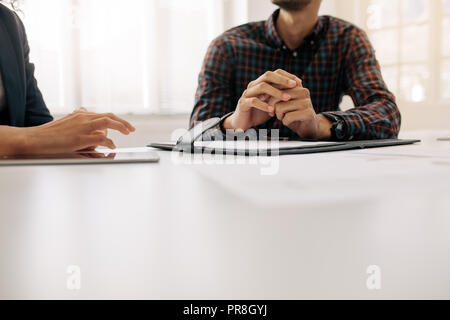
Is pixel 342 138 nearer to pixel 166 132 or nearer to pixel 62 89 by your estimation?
pixel 166 132

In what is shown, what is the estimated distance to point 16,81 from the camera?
3.99ft

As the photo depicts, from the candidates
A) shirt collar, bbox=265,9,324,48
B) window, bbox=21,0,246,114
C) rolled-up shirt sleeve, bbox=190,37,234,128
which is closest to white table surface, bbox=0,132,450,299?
rolled-up shirt sleeve, bbox=190,37,234,128

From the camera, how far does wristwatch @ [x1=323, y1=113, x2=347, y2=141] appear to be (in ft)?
3.49

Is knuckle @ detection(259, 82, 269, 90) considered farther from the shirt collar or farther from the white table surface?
the shirt collar

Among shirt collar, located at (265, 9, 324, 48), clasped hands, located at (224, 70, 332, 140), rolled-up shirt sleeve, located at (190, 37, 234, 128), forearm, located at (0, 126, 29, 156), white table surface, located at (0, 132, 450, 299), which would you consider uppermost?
shirt collar, located at (265, 9, 324, 48)

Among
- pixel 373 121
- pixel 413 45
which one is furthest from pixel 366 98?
pixel 413 45

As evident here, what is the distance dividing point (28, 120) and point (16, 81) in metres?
0.13

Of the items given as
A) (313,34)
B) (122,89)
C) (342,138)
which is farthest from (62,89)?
(342,138)

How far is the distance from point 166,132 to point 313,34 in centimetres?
133

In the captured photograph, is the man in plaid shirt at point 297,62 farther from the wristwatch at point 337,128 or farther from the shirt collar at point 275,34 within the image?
the wristwatch at point 337,128

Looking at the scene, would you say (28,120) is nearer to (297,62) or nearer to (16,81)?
(16,81)

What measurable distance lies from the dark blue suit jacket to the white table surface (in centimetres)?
92

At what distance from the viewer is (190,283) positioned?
0.51 feet
